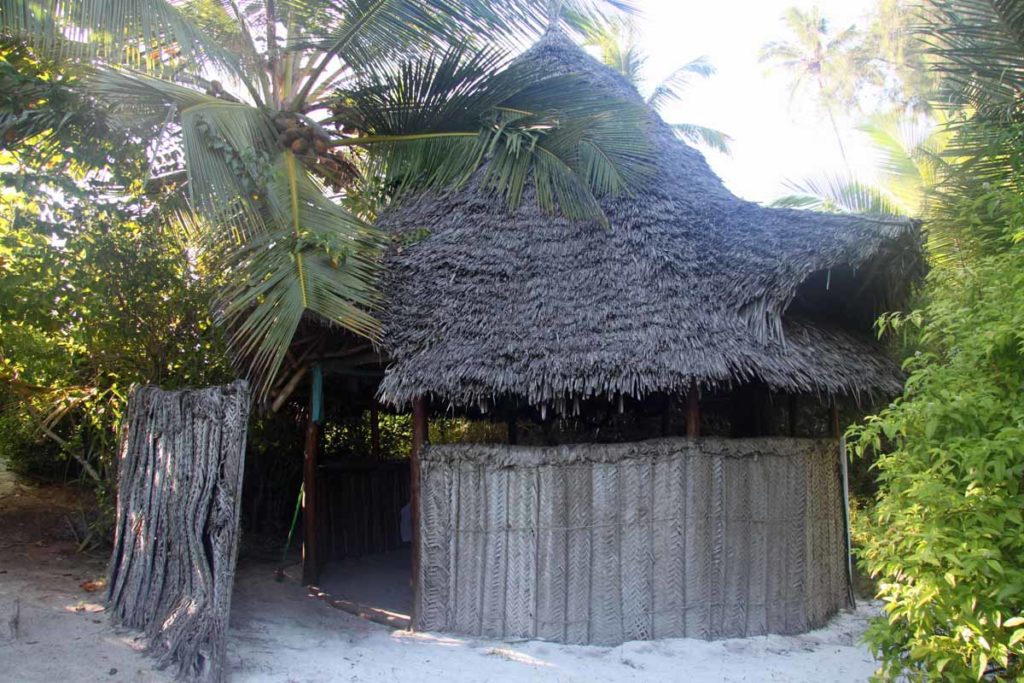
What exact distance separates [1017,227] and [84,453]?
24.7ft

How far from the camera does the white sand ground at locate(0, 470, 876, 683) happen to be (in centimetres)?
468

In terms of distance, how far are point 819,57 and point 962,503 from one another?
20.8 m

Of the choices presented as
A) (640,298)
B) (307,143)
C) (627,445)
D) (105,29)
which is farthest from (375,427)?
(105,29)

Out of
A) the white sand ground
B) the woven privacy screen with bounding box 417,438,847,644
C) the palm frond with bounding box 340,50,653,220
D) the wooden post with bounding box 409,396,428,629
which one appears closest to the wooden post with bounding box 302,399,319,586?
the white sand ground

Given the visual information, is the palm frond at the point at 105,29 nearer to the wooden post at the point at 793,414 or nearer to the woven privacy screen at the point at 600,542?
the woven privacy screen at the point at 600,542

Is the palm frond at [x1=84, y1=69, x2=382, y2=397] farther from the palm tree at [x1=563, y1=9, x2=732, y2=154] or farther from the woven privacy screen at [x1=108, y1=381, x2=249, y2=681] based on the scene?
the palm tree at [x1=563, y1=9, x2=732, y2=154]

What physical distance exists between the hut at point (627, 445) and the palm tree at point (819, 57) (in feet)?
52.1

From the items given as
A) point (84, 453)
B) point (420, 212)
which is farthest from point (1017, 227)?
point (84, 453)

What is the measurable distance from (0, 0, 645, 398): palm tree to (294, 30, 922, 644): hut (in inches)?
24.3

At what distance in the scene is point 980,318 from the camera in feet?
11.0

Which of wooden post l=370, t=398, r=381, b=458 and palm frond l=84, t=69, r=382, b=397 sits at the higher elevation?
palm frond l=84, t=69, r=382, b=397

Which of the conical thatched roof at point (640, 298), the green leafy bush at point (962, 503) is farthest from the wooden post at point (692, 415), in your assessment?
the green leafy bush at point (962, 503)

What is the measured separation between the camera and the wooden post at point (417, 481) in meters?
5.88

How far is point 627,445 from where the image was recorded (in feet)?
18.6
